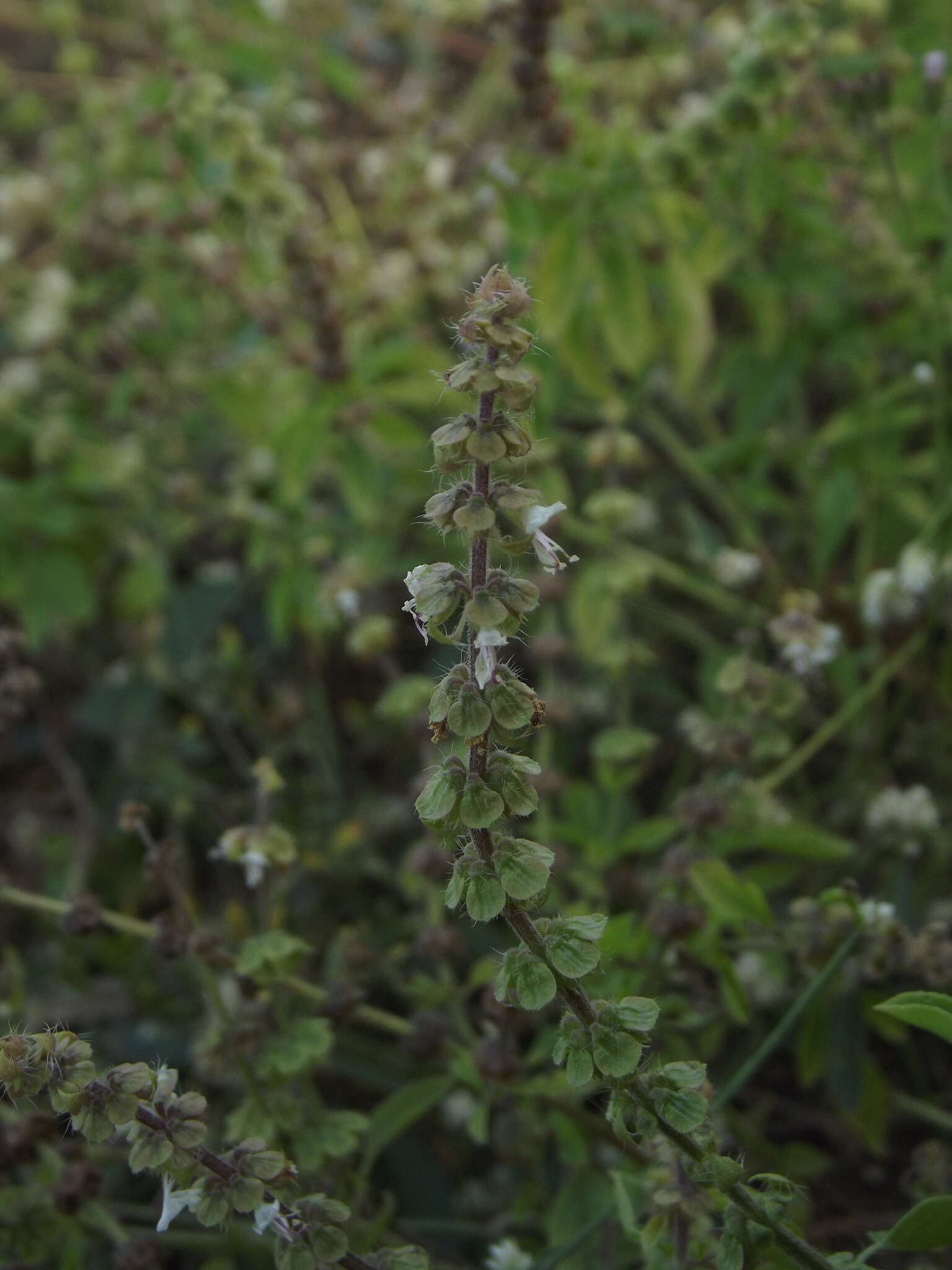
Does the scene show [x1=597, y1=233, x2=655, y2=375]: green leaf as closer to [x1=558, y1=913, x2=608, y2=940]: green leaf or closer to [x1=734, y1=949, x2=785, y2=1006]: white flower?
[x1=734, y1=949, x2=785, y2=1006]: white flower

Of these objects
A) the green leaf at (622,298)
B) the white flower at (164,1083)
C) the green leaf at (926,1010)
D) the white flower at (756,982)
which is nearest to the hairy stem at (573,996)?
the green leaf at (926,1010)

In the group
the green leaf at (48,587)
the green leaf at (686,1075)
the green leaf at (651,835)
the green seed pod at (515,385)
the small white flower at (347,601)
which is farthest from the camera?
the green leaf at (48,587)

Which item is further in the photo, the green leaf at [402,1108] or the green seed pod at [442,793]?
the green leaf at [402,1108]

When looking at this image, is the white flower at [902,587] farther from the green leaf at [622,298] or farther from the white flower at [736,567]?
the green leaf at [622,298]

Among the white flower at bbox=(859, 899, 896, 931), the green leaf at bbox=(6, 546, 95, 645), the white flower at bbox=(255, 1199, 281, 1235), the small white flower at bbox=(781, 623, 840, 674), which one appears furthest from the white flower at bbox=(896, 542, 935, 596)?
the green leaf at bbox=(6, 546, 95, 645)

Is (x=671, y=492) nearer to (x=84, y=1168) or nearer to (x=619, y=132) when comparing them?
(x=619, y=132)

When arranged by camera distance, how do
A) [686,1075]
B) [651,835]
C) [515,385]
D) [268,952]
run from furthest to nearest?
[651,835] < [268,952] < [686,1075] < [515,385]

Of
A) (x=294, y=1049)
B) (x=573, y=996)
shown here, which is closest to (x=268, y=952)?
(x=294, y=1049)

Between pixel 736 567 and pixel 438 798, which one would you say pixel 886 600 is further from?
pixel 438 798
